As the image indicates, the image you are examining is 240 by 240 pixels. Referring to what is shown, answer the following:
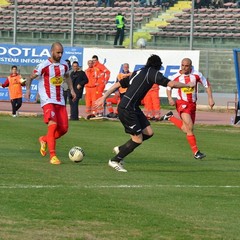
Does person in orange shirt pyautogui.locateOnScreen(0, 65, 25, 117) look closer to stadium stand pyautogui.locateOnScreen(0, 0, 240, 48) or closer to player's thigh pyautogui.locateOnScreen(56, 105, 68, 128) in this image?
stadium stand pyautogui.locateOnScreen(0, 0, 240, 48)

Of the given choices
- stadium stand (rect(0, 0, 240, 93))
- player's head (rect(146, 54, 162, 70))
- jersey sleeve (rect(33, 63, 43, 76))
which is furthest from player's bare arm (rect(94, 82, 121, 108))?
stadium stand (rect(0, 0, 240, 93))

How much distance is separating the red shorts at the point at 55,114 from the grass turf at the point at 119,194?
73 centimetres

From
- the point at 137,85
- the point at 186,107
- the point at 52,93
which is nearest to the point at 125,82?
the point at 137,85

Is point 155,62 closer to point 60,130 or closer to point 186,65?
point 60,130

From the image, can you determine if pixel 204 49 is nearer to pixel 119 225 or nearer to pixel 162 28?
pixel 162 28

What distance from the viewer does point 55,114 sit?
56.5ft

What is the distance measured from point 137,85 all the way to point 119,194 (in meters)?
3.72

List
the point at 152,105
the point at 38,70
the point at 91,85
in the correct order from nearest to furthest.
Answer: the point at 38,70
the point at 152,105
the point at 91,85

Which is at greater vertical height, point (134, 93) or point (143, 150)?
point (134, 93)

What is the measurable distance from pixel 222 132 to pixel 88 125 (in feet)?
13.6

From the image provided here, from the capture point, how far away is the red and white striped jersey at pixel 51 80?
17.1 m

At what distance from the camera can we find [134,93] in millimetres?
16172

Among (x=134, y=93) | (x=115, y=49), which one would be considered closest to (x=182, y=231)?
(x=134, y=93)

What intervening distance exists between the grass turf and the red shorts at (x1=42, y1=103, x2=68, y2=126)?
733mm
